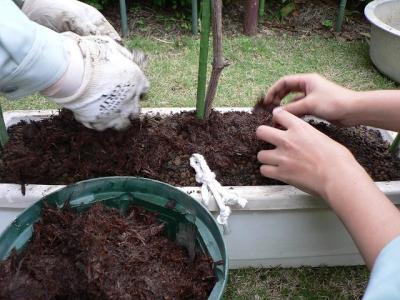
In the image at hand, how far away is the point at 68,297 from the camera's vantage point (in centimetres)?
90

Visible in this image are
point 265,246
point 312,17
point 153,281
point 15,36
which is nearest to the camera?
point 15,36

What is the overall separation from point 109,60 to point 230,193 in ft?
1.35

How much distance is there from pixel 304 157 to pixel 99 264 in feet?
1.52

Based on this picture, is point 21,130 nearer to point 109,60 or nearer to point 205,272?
point 109,60

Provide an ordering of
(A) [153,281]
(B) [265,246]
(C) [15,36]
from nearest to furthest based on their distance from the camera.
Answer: (C) [15,36] < (A) [153,281] < (B) [265,246]

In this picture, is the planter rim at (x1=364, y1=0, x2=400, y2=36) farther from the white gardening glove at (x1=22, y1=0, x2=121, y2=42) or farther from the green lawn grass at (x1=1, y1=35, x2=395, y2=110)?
the white gardening glove at (x1=22, y1=0, x2=121, y2=42)

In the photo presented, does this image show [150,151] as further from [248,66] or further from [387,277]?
[248,66]

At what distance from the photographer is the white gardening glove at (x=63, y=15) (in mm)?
1120

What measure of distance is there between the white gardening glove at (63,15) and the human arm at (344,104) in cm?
50

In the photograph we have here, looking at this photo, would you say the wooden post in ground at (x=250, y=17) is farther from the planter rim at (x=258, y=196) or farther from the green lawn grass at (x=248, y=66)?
the planter rim at (x=258, y=196)

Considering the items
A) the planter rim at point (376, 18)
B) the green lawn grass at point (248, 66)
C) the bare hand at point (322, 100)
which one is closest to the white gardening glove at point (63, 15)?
the bare hand at point (322, 100)

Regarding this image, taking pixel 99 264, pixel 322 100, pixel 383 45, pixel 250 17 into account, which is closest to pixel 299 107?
pixel 322 100

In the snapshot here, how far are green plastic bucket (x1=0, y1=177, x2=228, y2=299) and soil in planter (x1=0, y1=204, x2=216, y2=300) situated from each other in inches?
1.0

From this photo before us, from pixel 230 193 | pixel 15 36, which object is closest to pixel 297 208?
pixel 230 193
